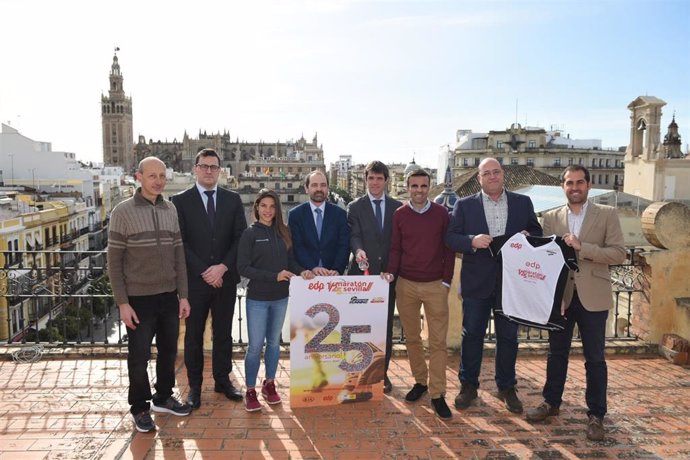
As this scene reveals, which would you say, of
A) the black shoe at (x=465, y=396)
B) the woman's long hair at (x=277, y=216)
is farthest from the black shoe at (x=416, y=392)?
the woman's long hair at (x=277, y=216)

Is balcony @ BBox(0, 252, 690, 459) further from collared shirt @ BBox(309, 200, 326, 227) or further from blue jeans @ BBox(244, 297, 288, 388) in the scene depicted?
collared shirt @ BBox(309, 200, 326, 227)

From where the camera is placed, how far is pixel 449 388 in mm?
5230

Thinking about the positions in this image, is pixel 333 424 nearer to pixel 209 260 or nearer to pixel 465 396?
pixel 465 396

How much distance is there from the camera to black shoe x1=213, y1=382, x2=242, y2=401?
4812 mm

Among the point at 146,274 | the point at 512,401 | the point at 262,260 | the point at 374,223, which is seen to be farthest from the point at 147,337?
the point at 512,401

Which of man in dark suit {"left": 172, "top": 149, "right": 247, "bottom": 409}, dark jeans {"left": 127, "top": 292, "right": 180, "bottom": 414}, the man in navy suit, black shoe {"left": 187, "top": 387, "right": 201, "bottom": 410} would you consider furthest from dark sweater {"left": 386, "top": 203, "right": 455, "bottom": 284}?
black shoe {"left": 187, "top": 387, "right": 201, "bottom": 410}

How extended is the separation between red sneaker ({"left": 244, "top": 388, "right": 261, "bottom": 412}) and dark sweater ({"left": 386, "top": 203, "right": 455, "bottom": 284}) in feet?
5.36

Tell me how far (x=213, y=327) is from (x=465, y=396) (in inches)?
92.8

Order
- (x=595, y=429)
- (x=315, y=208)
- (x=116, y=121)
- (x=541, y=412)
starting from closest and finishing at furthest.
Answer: (x=595, y=429) → (x=541, y=412) → (x=315, y=208) → (x=116, y=121)

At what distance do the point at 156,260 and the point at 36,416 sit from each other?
5.60 feet

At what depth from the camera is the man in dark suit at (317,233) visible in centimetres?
491

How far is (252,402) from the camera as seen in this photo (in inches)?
181

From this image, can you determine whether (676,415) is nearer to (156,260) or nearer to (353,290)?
(353,290)

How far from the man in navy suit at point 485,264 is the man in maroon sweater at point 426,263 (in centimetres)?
16
